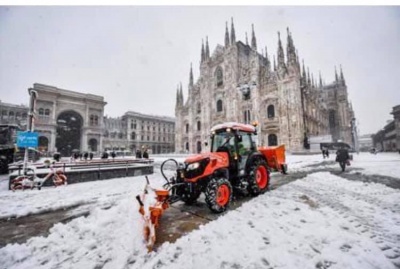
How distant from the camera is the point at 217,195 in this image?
14.2ft

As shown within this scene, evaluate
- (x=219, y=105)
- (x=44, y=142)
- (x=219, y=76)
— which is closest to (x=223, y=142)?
(x=219, y=105)

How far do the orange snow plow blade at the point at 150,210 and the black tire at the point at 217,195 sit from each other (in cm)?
116

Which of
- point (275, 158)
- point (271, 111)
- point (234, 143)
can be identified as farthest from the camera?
point (271, 111)

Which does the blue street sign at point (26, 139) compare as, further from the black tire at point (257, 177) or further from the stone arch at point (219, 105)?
the stone arch at point (219, 105)

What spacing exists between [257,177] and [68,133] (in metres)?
48.2

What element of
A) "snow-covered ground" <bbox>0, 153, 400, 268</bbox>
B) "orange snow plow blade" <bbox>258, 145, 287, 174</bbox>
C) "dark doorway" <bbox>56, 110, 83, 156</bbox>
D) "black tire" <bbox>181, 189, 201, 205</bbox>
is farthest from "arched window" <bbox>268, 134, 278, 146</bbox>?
"dark doorway" <bbox>56, 110, 83, 156</bbox>

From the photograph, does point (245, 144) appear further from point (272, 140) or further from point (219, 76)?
point (219, 76)

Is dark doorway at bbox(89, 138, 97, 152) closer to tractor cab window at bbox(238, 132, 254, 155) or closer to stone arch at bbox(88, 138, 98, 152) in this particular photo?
stone arch at bbox(88, 138, 98, 152)

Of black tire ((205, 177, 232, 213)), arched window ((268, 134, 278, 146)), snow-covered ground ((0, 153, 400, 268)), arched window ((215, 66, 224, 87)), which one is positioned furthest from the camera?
arched window ((215, 66, 224, 87))

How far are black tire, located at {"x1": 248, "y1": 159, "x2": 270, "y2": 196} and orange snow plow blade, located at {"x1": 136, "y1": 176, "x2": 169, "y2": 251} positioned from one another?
329 cm

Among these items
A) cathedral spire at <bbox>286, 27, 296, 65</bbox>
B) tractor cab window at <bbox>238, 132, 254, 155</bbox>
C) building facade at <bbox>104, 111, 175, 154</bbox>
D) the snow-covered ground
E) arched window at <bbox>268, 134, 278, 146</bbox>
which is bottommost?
the snow-covered ground

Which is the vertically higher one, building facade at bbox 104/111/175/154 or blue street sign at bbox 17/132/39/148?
building facade at bbox 104/111/175/154

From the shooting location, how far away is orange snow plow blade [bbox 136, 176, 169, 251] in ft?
9.67

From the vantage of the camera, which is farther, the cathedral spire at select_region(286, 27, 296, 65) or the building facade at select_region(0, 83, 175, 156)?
the building facade at select_region(0, 83, 175, 156)
